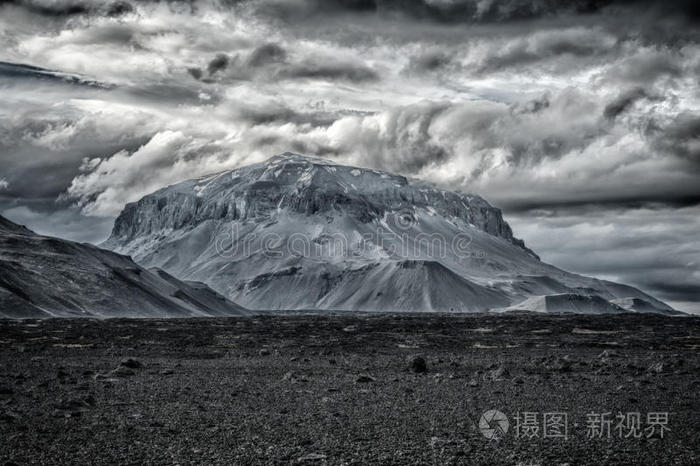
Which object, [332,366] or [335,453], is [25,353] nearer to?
[332,366]

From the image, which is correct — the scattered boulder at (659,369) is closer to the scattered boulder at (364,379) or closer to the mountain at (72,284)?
the scattered boulder at (364,379)

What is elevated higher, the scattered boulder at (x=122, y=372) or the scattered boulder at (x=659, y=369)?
the scattered boulder at (x=659, y=369)

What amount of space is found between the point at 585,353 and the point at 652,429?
34621mm

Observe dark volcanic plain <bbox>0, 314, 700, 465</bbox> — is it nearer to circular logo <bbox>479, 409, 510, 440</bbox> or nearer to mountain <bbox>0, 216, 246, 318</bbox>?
circular logo <bbox>479, 409, 510, 440</bbox>

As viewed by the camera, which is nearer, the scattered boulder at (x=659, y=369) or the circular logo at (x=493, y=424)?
the circular logo at (x=493, y=424)

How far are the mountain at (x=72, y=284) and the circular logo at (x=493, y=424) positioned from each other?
11518 cm

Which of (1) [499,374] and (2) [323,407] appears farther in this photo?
(1) [499,374]

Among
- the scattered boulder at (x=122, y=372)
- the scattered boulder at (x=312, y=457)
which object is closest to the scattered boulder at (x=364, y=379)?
the scattered boulder at (x=122, y=372)

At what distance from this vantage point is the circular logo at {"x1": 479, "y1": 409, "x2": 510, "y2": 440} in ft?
65.5

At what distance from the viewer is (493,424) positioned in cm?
2150

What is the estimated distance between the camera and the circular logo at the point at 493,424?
1997 cm

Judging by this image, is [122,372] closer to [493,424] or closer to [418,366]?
[418,366]

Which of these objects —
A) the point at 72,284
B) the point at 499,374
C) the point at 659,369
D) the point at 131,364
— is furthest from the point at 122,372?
the point at 72,284

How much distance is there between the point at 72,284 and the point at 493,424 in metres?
146
